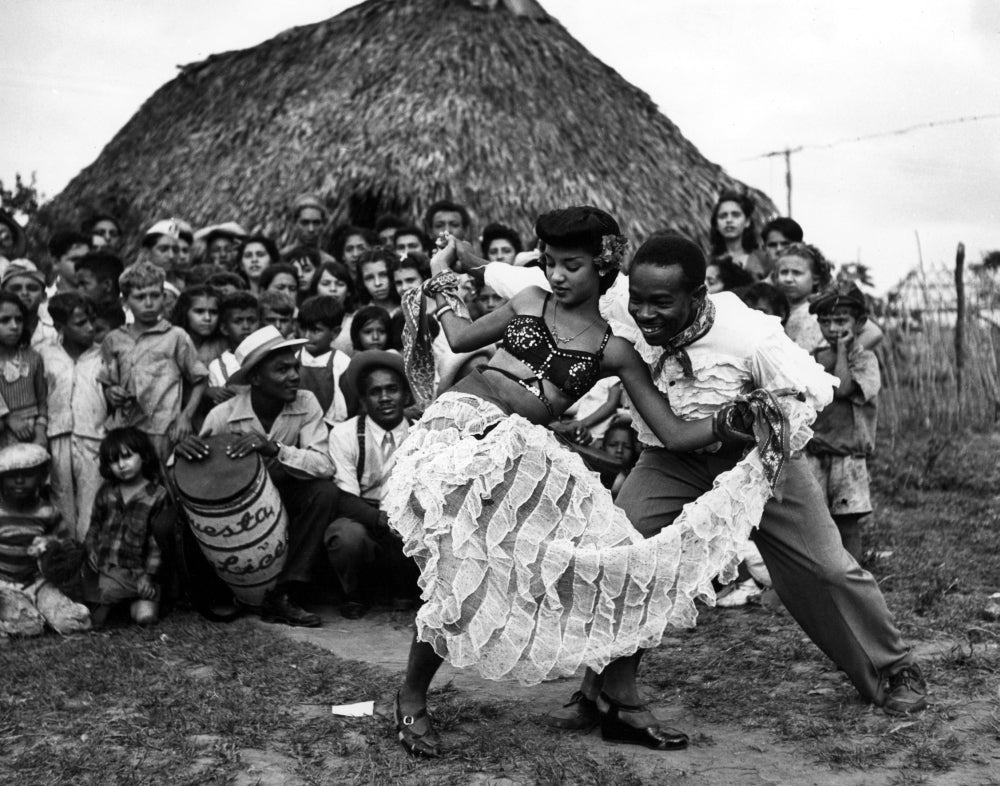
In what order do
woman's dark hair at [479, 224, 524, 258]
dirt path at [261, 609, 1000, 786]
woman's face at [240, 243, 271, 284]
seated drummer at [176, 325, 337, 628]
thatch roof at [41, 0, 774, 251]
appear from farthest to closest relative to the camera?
thatch roof at [41, 0, 774, 251] → woman's face at [240, 243, 271, 284] → woman's dark hair at [479, 224, 524, 258] → seated drummer at [176, 325, 337, 628] → dirt path at [261, 609, 1000, 786]

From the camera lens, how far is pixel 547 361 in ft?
11.8

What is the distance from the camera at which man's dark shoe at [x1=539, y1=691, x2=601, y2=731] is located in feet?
12.6

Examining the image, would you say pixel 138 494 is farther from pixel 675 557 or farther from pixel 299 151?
pixel 299 151

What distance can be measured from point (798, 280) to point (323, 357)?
8.67 ft

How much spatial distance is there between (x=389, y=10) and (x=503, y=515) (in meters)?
9.07

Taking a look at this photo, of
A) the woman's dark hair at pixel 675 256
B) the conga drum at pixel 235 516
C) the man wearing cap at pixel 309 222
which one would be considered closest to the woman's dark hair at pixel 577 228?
the woman's dark hair at pixel 675 256

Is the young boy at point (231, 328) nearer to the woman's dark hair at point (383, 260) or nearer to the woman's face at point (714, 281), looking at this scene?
the woman's dark hair at point (383, 260)

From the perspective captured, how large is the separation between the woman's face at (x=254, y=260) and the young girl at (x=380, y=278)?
96cm

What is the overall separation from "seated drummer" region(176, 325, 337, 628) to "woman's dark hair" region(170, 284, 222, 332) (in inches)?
27.0

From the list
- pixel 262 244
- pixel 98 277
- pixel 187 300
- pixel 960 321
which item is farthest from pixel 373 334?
pixel 960 321

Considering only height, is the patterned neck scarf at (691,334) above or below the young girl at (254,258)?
below

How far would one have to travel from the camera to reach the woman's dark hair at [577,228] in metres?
3.49

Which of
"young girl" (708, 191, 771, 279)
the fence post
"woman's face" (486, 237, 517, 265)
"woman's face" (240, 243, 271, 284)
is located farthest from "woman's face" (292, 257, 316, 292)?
the fence post

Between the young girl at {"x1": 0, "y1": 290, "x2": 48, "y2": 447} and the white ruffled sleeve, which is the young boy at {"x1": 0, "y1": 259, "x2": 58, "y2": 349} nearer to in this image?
the young girl at {"x1": 0, "y1": 290, "x2": 48, "y2": 447}
